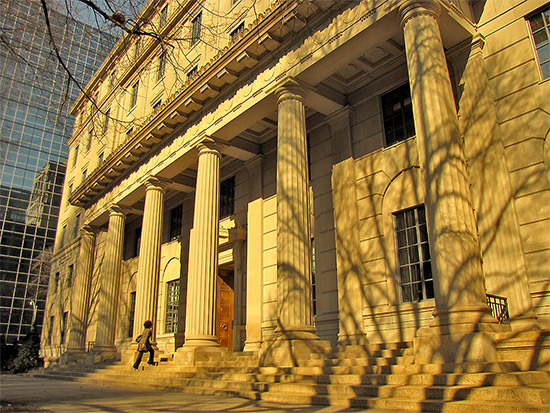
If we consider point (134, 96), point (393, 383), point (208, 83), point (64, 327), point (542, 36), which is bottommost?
point (393, 383)

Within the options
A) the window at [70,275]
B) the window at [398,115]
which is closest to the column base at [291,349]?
the window at [398,115]

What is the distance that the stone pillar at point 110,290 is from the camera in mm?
21016

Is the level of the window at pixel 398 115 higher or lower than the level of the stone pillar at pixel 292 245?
higher

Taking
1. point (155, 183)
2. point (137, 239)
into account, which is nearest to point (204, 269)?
point (155, 183)

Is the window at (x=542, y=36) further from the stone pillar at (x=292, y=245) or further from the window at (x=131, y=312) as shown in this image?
the window at (x=131, y=312)

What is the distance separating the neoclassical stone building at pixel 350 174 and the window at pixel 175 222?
1.33 metres

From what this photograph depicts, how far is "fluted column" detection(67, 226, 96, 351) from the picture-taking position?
80.6ft

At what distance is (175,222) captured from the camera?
76.4 feet

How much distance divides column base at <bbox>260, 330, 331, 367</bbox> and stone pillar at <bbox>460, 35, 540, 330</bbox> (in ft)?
14.1

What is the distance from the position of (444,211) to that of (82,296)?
74.7ft

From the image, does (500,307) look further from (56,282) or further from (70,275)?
(56,282)

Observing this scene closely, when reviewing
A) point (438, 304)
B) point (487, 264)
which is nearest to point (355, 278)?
point (487, 264)

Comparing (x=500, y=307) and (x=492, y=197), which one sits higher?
(x=492, y=197)

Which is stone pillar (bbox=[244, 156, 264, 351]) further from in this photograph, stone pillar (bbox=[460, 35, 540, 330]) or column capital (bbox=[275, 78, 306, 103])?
stone pillar (bbox=[460, 35, 540, 330])
